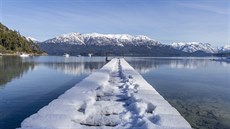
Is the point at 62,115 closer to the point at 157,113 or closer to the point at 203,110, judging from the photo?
the point at 157,113

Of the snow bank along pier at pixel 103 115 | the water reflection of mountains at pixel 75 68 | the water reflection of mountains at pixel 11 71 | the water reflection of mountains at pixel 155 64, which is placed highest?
the snow bank along pier at pixel 103 115

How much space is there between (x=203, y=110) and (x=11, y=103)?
9.73 m

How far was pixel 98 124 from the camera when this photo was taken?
10016 millimetres

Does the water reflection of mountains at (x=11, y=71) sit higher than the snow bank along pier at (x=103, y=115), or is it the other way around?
the snow bank along pier at (x=103, y=115)

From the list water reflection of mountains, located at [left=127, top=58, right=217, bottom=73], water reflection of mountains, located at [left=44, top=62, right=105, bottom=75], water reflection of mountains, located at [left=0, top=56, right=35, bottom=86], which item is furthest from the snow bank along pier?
water reflection of mountains, located at [left=127, top=58, right=217, bottom=73]

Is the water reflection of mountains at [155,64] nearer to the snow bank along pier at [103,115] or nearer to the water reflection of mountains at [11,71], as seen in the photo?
the water reflection of mountains at [11,71]

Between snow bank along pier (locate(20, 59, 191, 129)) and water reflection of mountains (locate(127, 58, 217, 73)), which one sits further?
water reflection of mountains (locate(127, 58, 217, 73))

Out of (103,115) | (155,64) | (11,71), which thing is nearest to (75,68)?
(11,71)

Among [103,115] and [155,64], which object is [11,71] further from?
[155,64]

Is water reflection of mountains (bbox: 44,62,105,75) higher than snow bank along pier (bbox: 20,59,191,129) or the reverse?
the reverse

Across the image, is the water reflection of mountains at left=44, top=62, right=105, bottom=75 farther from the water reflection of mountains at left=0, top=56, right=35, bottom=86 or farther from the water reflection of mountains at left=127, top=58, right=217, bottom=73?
the water reflection of mountains at left=127, top=58, right=217, bottom=73

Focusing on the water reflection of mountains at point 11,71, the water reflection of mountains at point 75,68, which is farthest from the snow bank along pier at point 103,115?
the water reflection of mountains at point 75,68

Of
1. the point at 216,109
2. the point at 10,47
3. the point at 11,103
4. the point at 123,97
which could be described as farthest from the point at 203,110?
the point at 10,47

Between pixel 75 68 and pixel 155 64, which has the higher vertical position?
pixel 75 68
